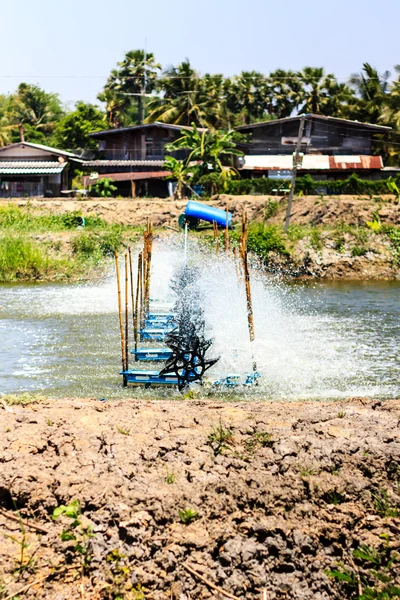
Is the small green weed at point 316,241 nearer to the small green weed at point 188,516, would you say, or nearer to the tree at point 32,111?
the small green weed at point 188,516

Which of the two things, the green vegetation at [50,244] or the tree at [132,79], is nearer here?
the green vegetation at [50,244]

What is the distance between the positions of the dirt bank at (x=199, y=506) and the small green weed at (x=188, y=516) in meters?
0.01

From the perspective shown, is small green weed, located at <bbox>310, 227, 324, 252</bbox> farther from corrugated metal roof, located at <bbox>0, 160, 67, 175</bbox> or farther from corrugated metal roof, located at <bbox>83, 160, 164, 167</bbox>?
corrugated metal roof, located at <bbox>0, 160, 67, 175</bbox>

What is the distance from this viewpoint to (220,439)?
9016mm

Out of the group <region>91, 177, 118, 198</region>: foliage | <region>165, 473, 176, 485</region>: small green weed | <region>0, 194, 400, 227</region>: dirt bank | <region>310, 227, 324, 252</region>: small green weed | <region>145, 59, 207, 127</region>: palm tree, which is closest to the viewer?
<region>165, 473, 176, 485</region>: small green weed

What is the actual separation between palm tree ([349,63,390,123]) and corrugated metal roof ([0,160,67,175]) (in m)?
25.9

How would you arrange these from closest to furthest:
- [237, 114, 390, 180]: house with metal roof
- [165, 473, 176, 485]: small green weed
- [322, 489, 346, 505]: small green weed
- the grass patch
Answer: [322, 489, 346, 505]: small green weed → [165, 473, 176, 485]: small green weed → the grass patch → [237, 114, 390, 180]: house with metal roof

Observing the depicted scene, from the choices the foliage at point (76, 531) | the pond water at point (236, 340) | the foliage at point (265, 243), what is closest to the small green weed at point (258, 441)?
the foliage at point (76, 531)

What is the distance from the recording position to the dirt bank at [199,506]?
686 centimetres

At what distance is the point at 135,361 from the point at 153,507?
10.3 metres

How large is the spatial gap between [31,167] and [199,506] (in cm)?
5275

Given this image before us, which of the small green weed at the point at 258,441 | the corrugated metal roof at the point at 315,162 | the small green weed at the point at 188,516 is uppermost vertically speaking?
the corrugated metal roof at the point at 315,162

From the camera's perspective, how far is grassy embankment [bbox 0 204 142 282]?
120ft

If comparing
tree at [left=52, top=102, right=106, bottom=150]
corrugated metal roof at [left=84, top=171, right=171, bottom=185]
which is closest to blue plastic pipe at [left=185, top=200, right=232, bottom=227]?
corrugated metal roof at [left=84, top=171, right=171, bottom=185]
